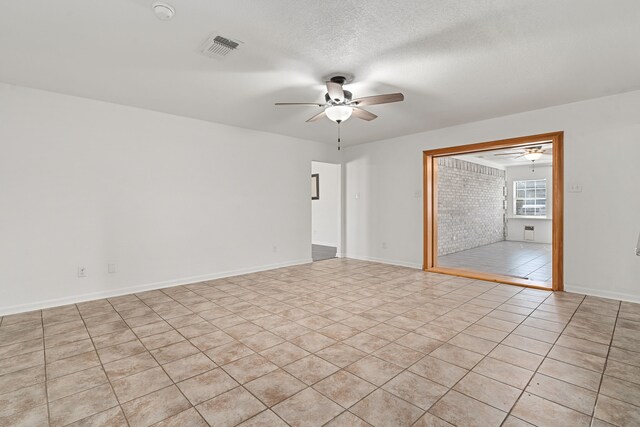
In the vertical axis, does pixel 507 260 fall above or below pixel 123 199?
below

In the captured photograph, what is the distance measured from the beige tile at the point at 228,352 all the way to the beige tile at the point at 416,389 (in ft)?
3.61

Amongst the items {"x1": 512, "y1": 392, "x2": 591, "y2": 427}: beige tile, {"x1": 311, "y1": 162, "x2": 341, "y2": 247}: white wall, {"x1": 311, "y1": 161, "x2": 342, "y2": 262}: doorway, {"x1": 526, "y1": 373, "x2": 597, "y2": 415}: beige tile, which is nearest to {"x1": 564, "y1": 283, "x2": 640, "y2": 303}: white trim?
{"x1": 526, "y1": 373, "x2": 597, "y2": 415}: beige tile

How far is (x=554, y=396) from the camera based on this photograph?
6.07 feet

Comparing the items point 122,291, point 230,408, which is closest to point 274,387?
point 230,408

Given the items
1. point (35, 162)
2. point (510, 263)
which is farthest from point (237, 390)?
point (510, 263)

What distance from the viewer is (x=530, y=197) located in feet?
31.8

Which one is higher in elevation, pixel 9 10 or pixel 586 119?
pixel 9 10

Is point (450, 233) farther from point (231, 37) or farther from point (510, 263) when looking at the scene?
point (231, 37)

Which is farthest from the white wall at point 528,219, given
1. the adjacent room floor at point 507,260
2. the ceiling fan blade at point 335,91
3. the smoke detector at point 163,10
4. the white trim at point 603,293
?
the smoke detector at point 163,10

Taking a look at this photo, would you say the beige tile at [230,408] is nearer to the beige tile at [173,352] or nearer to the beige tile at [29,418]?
the beige tile at [173,352]

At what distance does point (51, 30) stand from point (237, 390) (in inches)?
114

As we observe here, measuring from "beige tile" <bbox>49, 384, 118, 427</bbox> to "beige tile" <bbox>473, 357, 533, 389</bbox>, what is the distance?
Result: 235 centimetres

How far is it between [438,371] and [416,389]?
0.96 feet

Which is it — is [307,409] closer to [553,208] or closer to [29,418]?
[29,418]
